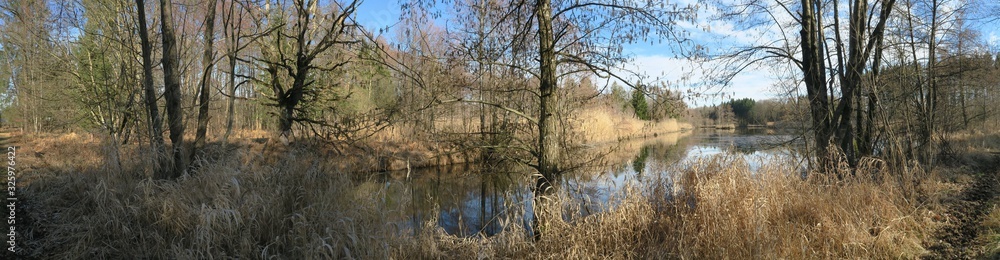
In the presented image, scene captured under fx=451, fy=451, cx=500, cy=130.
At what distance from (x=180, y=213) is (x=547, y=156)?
147 inches

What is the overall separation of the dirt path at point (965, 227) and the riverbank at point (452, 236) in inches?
1.7

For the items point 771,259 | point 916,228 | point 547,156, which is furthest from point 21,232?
point 916,228

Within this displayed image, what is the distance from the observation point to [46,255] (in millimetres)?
4035

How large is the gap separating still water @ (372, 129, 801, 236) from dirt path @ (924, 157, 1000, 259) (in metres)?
1.90

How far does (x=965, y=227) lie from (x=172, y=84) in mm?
9953

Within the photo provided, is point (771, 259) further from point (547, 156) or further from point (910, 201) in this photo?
point (910, 201)

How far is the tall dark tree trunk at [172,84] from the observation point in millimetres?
6066

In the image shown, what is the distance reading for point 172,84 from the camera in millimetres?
6219

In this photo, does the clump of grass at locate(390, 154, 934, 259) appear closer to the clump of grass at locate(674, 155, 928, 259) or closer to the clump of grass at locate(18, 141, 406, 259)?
the clump of grass at locate(674, 155, 928, 259)

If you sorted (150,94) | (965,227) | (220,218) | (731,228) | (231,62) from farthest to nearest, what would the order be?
(231,62)
(150,94)
(965,227)
(220,218)
(731,228)

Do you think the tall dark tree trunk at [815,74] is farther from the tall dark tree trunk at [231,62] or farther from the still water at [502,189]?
the tall dark tree trunk at [231,62]

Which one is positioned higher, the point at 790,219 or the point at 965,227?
the point at 790,219

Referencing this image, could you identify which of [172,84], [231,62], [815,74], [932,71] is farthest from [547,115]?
[932,71]

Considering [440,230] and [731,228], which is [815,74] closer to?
[731,228]
